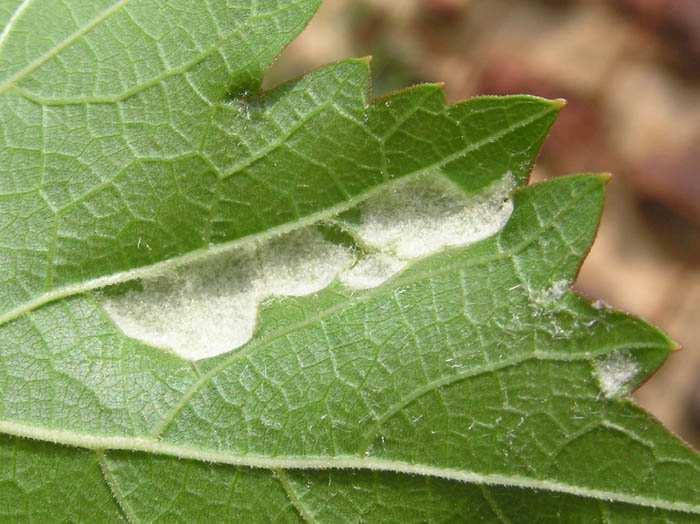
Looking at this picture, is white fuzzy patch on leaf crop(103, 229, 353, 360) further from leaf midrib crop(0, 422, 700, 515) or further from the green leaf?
leaf midrib crop(0, 422, 700, 515)

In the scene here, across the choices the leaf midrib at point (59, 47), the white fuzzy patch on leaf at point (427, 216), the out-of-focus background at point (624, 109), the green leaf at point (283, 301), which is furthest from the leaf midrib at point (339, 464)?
the out-of-focus background at point (624, 109)

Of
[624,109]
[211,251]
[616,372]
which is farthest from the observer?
[624,109]

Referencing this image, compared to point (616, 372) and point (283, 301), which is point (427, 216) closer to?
Answer: point (283, 301)

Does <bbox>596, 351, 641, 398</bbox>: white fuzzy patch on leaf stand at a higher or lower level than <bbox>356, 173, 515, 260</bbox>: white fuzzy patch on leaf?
lower

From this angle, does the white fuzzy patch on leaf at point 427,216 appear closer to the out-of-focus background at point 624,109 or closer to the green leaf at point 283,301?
the green leaf at point 283,301

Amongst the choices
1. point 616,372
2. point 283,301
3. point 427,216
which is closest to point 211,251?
point 283,301

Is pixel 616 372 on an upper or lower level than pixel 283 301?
upper

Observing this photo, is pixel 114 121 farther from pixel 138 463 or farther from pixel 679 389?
pixel 679 389

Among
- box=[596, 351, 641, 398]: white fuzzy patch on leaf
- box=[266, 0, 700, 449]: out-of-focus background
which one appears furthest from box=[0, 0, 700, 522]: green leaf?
box=[266, 0, 700, 449]: out-of-focus background
